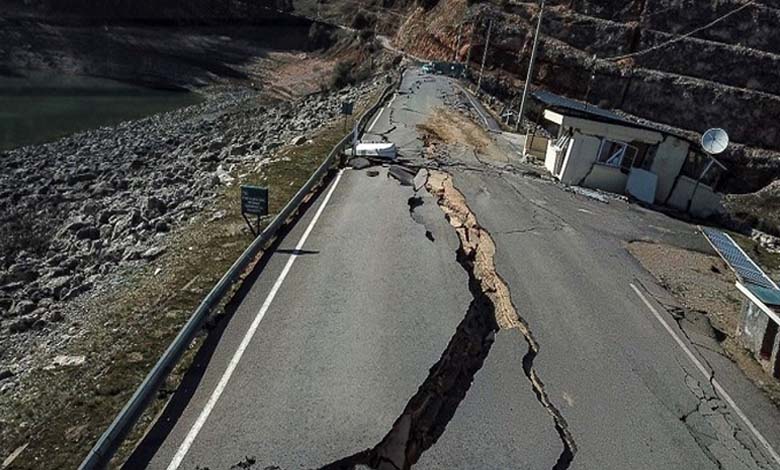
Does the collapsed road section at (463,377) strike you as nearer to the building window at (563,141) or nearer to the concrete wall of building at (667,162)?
the building window at (563,141)

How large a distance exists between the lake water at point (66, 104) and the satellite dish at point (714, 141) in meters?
29.9

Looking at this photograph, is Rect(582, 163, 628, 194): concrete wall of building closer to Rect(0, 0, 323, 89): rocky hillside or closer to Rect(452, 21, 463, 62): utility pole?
Rect(452, 21, 463, 62): utility pole

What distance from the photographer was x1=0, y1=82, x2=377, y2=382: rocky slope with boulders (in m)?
12.7

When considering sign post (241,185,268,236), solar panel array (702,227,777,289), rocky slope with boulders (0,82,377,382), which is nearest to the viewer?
sign post (241,185,268,236)

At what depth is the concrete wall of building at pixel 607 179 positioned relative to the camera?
2117 cm

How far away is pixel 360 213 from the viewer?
1467cm

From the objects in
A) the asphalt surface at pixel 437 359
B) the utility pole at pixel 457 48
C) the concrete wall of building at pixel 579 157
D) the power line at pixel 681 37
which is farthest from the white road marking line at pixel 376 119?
the power line at pixel 681 37

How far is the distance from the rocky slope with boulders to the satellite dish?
14361 millimetres

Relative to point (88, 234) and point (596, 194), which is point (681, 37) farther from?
point (88, 234)

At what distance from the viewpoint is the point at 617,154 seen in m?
Answer: 21.2

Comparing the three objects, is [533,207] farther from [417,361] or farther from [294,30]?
[294,30]

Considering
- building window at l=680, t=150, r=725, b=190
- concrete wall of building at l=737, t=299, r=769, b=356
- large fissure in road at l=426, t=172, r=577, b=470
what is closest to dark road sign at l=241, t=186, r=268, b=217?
large fissure in road at l=426, t=172, r=577, b=470

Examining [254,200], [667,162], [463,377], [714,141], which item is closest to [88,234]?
[254,200]

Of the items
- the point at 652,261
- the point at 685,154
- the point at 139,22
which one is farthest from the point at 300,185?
the point at 139,22
